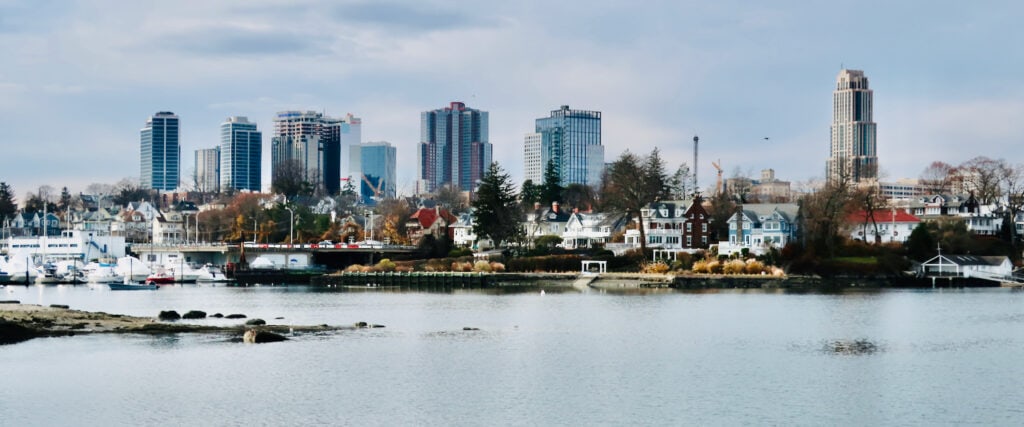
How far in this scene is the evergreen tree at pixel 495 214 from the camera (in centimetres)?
12756

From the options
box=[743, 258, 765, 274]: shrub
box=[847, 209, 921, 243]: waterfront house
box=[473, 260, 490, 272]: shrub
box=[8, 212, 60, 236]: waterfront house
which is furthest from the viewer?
box=[8, 212, 60, 236]: waterfront house

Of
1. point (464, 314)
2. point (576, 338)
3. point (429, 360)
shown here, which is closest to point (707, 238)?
point (464, 314)

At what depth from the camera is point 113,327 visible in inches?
2228

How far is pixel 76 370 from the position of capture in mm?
42938

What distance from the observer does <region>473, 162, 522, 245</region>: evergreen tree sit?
128 meters

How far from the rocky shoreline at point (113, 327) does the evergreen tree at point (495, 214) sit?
6673cm

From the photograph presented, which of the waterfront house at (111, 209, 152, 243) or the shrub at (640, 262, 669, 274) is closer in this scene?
the shrub at (640, 262, 669, 274)

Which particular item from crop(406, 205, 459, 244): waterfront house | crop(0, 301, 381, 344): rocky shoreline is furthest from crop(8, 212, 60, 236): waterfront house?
crop(0, 301, 381, 344): rocky shoreline

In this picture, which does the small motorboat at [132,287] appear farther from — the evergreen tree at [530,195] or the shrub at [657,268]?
the evergreen tree at [530,195]

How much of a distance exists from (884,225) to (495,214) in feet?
133

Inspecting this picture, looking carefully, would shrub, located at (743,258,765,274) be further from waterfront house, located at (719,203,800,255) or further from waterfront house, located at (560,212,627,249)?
waterfront house, located at (560,212,627,249)

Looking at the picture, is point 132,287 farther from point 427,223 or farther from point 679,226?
point 679,226

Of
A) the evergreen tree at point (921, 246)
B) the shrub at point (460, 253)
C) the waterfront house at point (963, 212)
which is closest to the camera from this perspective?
the evergreen tree at point (921, 246)

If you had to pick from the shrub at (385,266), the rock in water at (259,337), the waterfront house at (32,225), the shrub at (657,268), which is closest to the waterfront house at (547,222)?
the shrub at (385,266)
